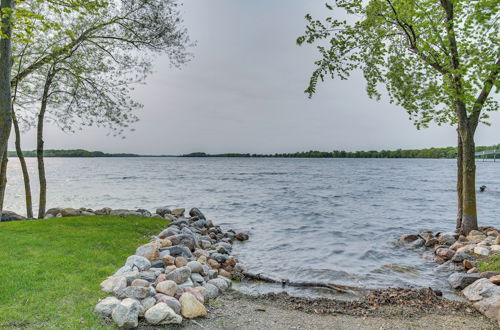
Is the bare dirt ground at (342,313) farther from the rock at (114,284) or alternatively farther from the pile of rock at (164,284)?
the rock at (114,284)

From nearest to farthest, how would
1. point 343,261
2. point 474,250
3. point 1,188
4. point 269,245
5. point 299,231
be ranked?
point 474,250, point 343,261, point 1,188, point 269,245, point 299,231

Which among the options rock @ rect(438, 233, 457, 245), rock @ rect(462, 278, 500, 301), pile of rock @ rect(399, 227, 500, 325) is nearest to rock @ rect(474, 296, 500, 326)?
pile of rock @ rect(399, 227, 500, 325)

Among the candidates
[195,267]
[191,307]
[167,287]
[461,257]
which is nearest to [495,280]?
[461,257]

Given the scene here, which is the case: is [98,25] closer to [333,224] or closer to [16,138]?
[16,138]

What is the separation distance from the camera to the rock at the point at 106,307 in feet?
17.4

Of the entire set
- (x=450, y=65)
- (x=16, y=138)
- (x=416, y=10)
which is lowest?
(x=16, y=138)

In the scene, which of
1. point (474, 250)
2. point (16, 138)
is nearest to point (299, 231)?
point (474, 250)

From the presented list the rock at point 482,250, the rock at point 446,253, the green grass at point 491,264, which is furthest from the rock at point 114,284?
the rock at point 482,250

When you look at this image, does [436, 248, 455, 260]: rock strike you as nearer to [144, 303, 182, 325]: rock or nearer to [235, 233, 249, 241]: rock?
[235, 233, 249, 241]: rock

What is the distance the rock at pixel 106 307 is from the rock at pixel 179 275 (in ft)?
4.52

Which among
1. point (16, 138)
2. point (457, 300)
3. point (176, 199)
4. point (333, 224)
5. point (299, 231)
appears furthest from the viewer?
point (176, 199)

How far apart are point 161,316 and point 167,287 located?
2.90ft

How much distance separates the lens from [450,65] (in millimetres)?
11031

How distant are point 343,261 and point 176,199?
825 inches
